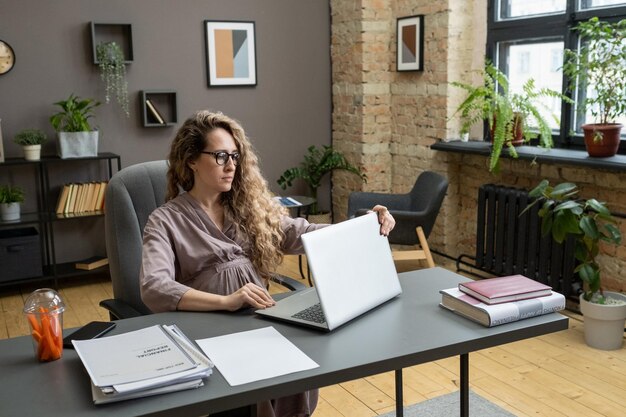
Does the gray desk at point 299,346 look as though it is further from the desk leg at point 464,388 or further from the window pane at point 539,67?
the window pane at point 539,67

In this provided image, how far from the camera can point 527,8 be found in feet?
15.1

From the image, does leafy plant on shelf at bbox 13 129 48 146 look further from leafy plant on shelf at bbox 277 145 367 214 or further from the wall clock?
leafy plant on shelf at bbox 277 145 367 214

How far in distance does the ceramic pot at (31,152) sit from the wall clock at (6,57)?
0.55 m

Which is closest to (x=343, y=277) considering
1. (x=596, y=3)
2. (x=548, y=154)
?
(x=548, y=154)

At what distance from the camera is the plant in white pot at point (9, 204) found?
4.56m

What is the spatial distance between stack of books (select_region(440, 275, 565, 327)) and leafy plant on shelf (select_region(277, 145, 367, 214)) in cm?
359

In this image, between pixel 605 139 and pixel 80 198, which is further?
pixel 80 198

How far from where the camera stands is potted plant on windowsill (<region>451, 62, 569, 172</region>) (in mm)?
4246

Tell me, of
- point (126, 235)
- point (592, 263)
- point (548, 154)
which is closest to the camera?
point (126, 235)

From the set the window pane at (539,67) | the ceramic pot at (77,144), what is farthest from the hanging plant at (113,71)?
the window pane at (539,67)

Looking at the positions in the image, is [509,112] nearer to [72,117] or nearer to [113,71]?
[113,71]

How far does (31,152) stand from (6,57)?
677 millimetres

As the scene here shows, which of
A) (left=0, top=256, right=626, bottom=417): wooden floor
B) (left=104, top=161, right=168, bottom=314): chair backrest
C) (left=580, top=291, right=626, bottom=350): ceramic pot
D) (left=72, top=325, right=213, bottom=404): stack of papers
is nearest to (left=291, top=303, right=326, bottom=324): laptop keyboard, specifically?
(left=72, top=325, right=213, bottom=404): stack of papers

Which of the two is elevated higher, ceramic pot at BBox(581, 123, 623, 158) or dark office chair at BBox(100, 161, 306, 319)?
ceramic pot at BBox(581, 123, 623, 158)
